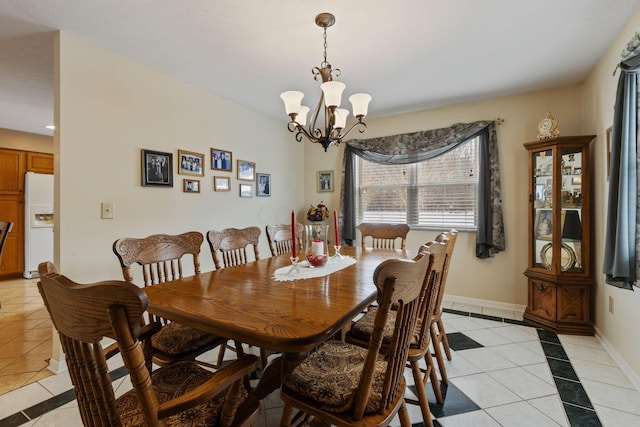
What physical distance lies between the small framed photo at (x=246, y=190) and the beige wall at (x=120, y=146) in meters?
0.09

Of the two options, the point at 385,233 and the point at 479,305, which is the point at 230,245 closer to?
the point at 385,233

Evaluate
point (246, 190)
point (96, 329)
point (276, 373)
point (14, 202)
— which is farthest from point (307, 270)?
point (14, 202)

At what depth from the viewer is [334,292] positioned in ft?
4.51

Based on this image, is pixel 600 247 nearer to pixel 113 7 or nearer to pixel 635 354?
pixel 635 354

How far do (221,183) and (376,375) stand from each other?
2.70 meters

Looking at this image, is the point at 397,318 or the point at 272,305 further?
the point at 272,305

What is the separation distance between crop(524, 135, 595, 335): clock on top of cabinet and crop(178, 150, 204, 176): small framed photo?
327 cm

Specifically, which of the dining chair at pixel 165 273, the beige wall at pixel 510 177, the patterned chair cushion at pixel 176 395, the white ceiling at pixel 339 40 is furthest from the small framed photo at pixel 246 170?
the patterned chair cushion at pixel 176 395

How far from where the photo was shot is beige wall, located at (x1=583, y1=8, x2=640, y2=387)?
1934mm

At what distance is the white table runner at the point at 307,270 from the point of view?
1.67m

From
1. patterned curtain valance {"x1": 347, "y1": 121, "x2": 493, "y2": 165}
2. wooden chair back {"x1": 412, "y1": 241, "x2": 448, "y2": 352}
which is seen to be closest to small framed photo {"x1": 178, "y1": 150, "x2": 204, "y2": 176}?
patterned curtain valance {"x1": 347, "y1": 121, "x2": 493, "y2": 165}

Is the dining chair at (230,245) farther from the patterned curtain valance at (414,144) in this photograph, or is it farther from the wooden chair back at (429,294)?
the patterned curtain valance at (414,144)

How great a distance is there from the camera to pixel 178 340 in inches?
59.5

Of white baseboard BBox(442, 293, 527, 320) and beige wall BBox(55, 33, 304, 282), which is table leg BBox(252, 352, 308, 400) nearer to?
beige wall BBox(55, 33, 304, 282)
